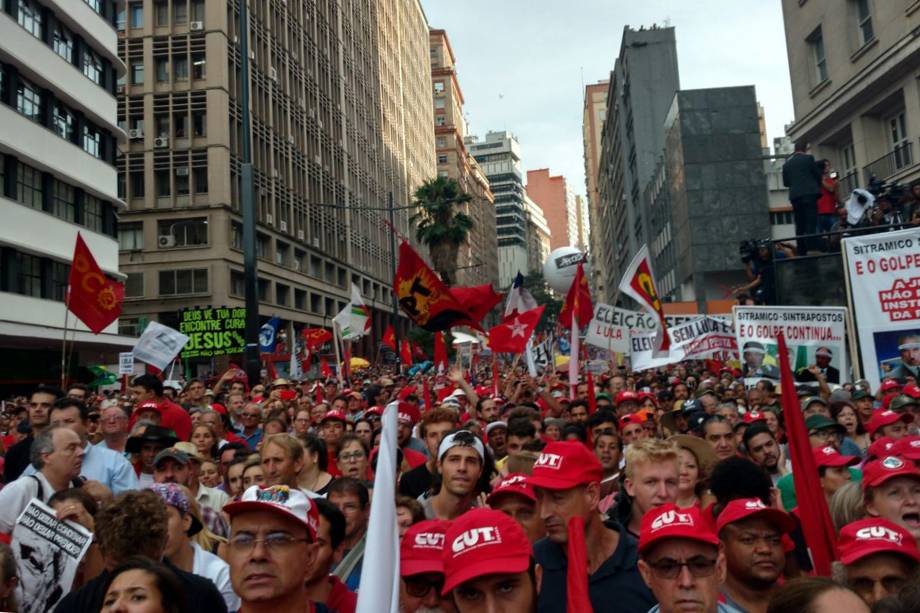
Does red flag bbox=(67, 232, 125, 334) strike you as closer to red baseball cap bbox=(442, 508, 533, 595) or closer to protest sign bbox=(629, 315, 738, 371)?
protest sign bbox=(629, 315, 738, 371)

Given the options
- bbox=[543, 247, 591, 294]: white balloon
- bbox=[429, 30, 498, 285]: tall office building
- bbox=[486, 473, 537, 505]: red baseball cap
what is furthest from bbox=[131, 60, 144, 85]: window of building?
bbox=[429, 30, 498, 285]: tall office building

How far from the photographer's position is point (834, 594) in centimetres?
264

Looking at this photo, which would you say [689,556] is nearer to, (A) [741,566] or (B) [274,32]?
(A) [741,566]

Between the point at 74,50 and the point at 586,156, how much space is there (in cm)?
12618

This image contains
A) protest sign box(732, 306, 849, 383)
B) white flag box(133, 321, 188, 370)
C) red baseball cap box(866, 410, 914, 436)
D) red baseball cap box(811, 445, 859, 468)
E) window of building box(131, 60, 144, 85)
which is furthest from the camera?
window of building box(131, 60, 144, 85)

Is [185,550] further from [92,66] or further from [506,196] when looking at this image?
[506,196]

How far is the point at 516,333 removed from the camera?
13.5 meters

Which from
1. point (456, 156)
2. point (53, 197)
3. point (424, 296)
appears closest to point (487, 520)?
point (424, 296)

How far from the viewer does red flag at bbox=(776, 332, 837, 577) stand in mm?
3674

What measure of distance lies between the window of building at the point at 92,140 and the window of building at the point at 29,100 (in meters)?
3.34

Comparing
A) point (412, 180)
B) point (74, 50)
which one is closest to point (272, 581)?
point (74, 50)

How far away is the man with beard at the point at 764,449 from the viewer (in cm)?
605

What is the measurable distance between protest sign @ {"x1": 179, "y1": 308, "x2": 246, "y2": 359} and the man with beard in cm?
1686

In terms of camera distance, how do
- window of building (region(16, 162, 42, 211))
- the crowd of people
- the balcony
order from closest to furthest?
the crowd of people < the balcony < window of building (region(16, 162, 42, 211))
